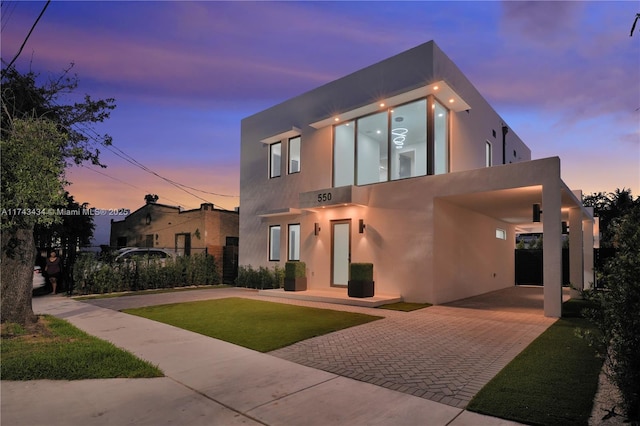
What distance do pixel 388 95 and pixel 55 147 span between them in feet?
28.5

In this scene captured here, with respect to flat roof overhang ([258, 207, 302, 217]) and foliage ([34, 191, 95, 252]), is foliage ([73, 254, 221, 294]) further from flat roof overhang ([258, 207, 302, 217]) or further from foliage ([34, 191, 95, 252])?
foliage ([34, 191, 95, 252])

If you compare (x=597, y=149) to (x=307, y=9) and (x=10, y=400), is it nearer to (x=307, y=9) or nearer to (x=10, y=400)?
(x=307, y=9)

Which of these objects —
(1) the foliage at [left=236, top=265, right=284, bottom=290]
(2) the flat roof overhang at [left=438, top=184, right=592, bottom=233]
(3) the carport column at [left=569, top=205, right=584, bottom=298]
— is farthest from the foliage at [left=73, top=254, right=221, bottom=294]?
(3) the carport column at [left=569, top=205, right=584, bottom=298]

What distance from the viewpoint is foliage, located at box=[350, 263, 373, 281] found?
1033 cm

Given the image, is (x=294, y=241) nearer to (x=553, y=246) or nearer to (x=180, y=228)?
(x=553, y=246)

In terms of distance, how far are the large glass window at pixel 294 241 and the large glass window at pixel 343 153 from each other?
2.43 m

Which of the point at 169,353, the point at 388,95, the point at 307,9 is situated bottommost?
the point at 169,353

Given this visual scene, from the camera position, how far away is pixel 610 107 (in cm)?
1160

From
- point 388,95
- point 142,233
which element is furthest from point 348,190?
point 142,233

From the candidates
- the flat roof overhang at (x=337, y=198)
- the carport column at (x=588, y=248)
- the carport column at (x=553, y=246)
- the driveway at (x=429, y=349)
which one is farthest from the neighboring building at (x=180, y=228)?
the carport column at (x=588, y=248)

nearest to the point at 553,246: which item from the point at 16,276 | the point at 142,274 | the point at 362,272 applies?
the point at 362,272

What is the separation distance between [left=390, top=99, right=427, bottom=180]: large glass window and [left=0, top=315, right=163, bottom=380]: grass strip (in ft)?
30.2

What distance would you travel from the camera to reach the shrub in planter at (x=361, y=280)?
10.3 m

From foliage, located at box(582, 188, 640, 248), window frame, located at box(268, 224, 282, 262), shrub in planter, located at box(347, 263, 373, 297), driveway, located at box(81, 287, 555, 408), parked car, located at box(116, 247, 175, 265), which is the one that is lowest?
driveway, located at box(81, 287, 555, 408)
